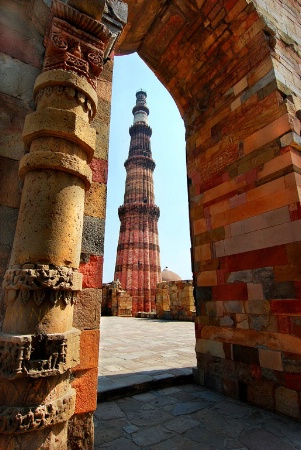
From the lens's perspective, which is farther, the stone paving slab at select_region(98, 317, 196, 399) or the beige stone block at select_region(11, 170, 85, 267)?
the stone paving slab at select_region(98, 317, 196, 399)

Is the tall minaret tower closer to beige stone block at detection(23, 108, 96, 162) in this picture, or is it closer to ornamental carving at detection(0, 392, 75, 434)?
ornamental carving at detection(0, 392, 75, 434)

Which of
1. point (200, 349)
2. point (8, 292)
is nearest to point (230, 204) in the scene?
point (200, 349)

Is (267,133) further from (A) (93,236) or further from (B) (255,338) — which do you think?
(A) (93,236)

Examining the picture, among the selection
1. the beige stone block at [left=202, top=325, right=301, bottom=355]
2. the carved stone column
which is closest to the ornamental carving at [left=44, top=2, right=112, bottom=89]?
the carved stone column

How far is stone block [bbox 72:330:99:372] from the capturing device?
1537 mm

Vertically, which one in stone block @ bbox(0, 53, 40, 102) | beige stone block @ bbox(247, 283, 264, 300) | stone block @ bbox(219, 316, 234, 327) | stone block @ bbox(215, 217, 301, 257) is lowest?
stone block @ bbox(219, 316, 234, 327)

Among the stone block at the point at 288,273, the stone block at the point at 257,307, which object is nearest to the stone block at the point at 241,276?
the stone block at the point at 257,307

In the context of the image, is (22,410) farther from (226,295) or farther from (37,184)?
(226,295)

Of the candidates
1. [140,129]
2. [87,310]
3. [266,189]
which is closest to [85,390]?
[87,310]

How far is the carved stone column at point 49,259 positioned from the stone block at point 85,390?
24 cm

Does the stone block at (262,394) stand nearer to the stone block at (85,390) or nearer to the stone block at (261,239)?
the stone block at (261,239)

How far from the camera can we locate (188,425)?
7.20 ft

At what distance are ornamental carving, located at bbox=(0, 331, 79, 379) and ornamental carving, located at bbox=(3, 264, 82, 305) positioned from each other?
166mm

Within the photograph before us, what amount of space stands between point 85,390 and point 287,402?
210 centimetres
